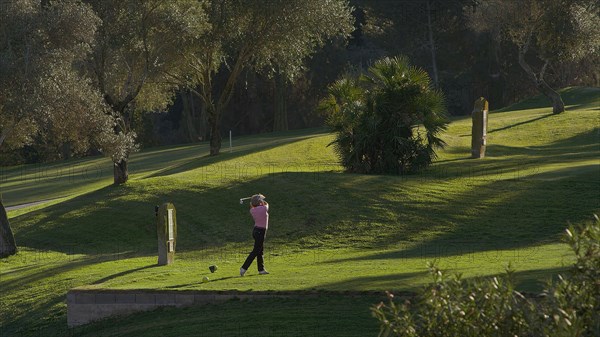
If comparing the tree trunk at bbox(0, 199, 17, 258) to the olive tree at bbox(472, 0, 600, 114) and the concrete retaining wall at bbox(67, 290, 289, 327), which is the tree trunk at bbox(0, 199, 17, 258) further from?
the olive tree at bbox(472, 0, 600, 114)

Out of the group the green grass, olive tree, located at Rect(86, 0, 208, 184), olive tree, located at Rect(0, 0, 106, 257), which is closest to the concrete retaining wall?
the green grass

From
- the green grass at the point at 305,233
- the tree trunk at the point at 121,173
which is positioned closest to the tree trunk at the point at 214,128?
the green grass at the point at 305,233

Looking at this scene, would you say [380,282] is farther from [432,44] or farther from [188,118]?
[188,118]

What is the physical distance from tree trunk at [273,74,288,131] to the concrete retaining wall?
61083mm

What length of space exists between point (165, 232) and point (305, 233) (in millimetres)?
5610

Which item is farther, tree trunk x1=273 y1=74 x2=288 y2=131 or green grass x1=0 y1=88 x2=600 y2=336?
tree trunk x1=273 y1=74 x2=288 y2=131

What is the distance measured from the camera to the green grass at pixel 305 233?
18.9m

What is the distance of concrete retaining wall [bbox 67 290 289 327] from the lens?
62.9 feet

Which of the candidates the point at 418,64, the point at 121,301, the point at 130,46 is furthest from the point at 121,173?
the point at 418,64

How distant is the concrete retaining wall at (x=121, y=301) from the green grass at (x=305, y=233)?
318 mm

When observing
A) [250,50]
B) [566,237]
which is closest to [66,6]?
[250,50]

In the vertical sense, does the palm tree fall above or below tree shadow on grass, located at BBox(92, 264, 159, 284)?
above

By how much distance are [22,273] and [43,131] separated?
18.5 feet

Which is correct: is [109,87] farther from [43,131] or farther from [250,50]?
[250,50]
